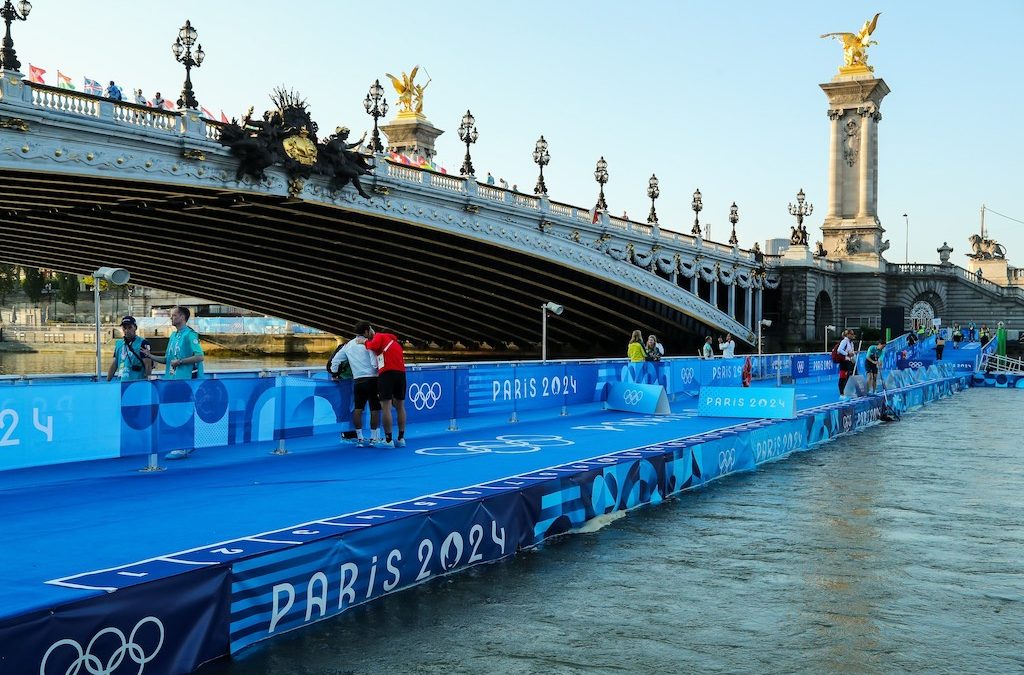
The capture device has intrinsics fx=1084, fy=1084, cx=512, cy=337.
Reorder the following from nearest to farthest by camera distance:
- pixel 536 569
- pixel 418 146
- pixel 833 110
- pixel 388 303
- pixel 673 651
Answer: pixel 673 651, pixel 536 569, pixel 388 303, pixel 418 146, pixel 833 110

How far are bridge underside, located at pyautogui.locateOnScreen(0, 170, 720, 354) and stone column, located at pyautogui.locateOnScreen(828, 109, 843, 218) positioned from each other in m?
28.5

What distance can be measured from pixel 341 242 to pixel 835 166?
56036 mm

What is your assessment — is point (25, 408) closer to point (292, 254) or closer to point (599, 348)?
point (292, 254)

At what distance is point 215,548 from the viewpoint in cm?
821

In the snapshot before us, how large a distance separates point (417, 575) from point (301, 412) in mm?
8284

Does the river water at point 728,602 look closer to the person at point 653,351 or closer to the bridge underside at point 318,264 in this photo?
the person at point 653,351

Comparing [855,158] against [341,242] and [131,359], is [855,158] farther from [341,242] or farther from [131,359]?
[131,359]

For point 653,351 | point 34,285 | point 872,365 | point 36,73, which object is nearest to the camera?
point 653,351

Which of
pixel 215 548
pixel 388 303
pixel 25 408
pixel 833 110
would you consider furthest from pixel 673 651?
pixel 833 110

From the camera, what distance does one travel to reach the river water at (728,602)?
7.61 metres

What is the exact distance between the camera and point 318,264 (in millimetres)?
62281

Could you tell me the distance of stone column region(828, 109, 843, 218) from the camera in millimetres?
95438

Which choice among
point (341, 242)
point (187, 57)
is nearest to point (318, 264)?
point (341, 242)

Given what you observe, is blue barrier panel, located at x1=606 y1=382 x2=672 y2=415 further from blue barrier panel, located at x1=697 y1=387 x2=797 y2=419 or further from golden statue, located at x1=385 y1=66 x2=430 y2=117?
golden statue, located at x1=385 y1=66 x2=430 y2=117
